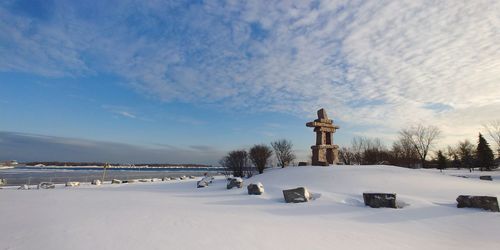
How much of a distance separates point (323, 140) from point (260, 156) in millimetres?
Result: 20399

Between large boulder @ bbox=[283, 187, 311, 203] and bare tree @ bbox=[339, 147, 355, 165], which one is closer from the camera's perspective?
large boulder @ bbox=[283, 187, 311, 203]

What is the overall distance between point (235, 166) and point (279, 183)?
94.0 feet

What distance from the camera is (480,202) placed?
1031 centimetres

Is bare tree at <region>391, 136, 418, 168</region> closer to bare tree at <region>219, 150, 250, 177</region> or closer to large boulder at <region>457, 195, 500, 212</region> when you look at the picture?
bare tree at <region>219, 150, 250, 177</region>

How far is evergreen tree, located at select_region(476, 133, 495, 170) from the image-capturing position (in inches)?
2248

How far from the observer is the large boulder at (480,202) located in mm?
10055

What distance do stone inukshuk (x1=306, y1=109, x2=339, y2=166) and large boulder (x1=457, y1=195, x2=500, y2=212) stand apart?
15.4 metres

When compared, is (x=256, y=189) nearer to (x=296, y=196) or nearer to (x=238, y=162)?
(x=296, y=196)

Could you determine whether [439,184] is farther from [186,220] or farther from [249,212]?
[186,220]

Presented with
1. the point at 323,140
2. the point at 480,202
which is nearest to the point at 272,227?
the point at 480,202

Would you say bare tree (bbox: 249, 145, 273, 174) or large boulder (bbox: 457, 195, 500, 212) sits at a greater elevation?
bare tree (bbox: 249, 145, 273, 174)

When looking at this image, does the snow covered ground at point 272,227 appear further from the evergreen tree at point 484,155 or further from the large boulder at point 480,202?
the evergreen tree at point 484,155

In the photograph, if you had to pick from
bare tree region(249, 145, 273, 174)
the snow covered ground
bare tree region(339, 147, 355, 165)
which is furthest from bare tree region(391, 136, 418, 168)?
the snow covered ground

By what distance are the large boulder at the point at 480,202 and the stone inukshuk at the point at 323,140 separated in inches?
605
